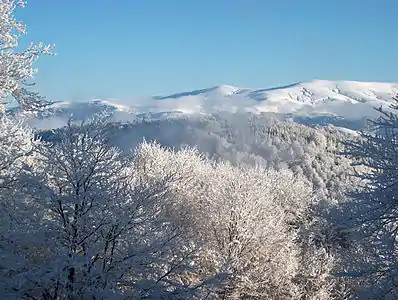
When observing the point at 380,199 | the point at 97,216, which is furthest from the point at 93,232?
the point at 380,199

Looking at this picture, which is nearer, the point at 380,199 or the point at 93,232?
the point at 380,199

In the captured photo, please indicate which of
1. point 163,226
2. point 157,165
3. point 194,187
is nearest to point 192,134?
point 157,165

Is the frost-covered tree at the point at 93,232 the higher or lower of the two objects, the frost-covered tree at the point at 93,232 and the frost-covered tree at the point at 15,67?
the lower

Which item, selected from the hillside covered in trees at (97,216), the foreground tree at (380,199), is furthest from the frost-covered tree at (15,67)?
the foreground tree at (380,199)

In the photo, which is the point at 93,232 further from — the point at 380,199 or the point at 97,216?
the point at 380,199

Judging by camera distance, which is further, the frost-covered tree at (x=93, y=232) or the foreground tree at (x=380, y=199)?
the foreground tree at (x=380, y=199)

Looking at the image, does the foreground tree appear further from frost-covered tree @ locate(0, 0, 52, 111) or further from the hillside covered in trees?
frost-covered tree @ locate(0, 0, 52, 111)

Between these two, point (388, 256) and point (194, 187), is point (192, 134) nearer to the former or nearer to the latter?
point (194, 187)

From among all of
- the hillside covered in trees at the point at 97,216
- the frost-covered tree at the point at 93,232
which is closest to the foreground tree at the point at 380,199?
the hillside covered in trees at the point at 97,216

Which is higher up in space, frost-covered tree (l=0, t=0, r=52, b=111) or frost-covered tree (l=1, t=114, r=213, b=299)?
frost-covered tree (l=0, t=0, r=52, b=111)

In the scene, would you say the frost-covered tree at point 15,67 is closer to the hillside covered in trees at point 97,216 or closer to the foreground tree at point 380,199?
the hillside covered in trees at point 97,216

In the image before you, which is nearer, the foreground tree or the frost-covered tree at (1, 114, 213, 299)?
the frost-covered tree at (1, 114, 213, 299)

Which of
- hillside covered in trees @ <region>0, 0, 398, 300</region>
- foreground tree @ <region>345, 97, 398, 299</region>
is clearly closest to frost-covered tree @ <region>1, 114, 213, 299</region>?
hillside covered in trees @ <region>0, 0, 398, 300</region>
